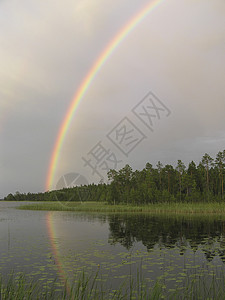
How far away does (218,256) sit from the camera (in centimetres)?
1446

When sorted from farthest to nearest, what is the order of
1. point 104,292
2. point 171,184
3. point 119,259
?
point 171,184 < point 119,259 < point 104,292

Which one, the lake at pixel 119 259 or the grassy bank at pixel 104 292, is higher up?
the grassy bank at pixel 104 292

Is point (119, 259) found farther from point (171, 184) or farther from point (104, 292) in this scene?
point (171, 184)

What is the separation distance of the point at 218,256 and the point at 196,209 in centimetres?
3618

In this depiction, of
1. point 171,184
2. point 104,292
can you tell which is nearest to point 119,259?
point 104,292

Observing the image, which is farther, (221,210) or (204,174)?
(204,174)

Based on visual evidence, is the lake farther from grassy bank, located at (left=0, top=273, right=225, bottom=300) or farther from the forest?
the forest

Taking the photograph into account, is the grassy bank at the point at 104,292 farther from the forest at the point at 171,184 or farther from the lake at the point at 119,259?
the forest at the point at 171,184

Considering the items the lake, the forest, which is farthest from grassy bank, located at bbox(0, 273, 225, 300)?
the forest

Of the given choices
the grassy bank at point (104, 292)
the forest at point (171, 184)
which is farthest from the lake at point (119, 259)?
the forest at point (171, 184)

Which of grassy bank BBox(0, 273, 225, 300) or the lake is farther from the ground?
grassy bank BBox(0, 273, 225, 300)

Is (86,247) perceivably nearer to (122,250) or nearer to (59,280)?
(122,250)

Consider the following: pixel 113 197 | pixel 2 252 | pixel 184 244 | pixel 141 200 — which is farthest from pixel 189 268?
pixel 113 197

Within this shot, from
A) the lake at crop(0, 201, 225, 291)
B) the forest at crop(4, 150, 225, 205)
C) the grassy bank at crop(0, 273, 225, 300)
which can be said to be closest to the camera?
the grassy bank at crop(0, 273, 225, 300)
